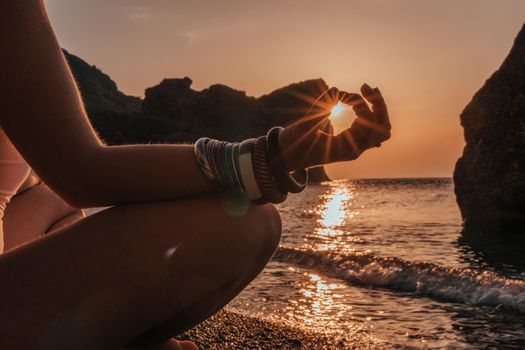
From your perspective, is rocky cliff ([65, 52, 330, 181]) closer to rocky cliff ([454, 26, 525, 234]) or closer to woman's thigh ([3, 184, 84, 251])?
rocky cliff ([454, 26, 525, 234])

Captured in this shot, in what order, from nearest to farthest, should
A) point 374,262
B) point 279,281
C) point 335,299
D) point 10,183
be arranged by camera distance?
1. point 10,183
2. point 335,299
3. point 279,281
4. point 374,262

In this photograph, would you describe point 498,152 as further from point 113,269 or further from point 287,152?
point 113,269

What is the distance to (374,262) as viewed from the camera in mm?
7758

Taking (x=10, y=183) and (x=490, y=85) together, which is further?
(x=490, y=85)

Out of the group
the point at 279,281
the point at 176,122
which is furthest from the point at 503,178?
the point at 176,122

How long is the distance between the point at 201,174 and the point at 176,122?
376 feet

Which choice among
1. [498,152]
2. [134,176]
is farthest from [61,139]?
[498,152]

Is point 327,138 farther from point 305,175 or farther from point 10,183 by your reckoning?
point 10,183

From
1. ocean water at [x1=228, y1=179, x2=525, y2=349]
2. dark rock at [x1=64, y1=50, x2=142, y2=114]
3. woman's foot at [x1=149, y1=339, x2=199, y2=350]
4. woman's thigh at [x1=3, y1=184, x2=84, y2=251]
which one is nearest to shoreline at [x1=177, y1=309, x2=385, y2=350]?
ocean water at [x1=228, y1=179, x2=525, y2=349]

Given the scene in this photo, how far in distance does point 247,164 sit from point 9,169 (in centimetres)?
70

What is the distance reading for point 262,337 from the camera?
3.54m

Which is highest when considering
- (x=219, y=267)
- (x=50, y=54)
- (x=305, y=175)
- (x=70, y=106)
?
(x=50, y=54)

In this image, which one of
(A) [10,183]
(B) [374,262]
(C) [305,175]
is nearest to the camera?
(C) [305,175]

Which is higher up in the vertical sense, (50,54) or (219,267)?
(50,54)
